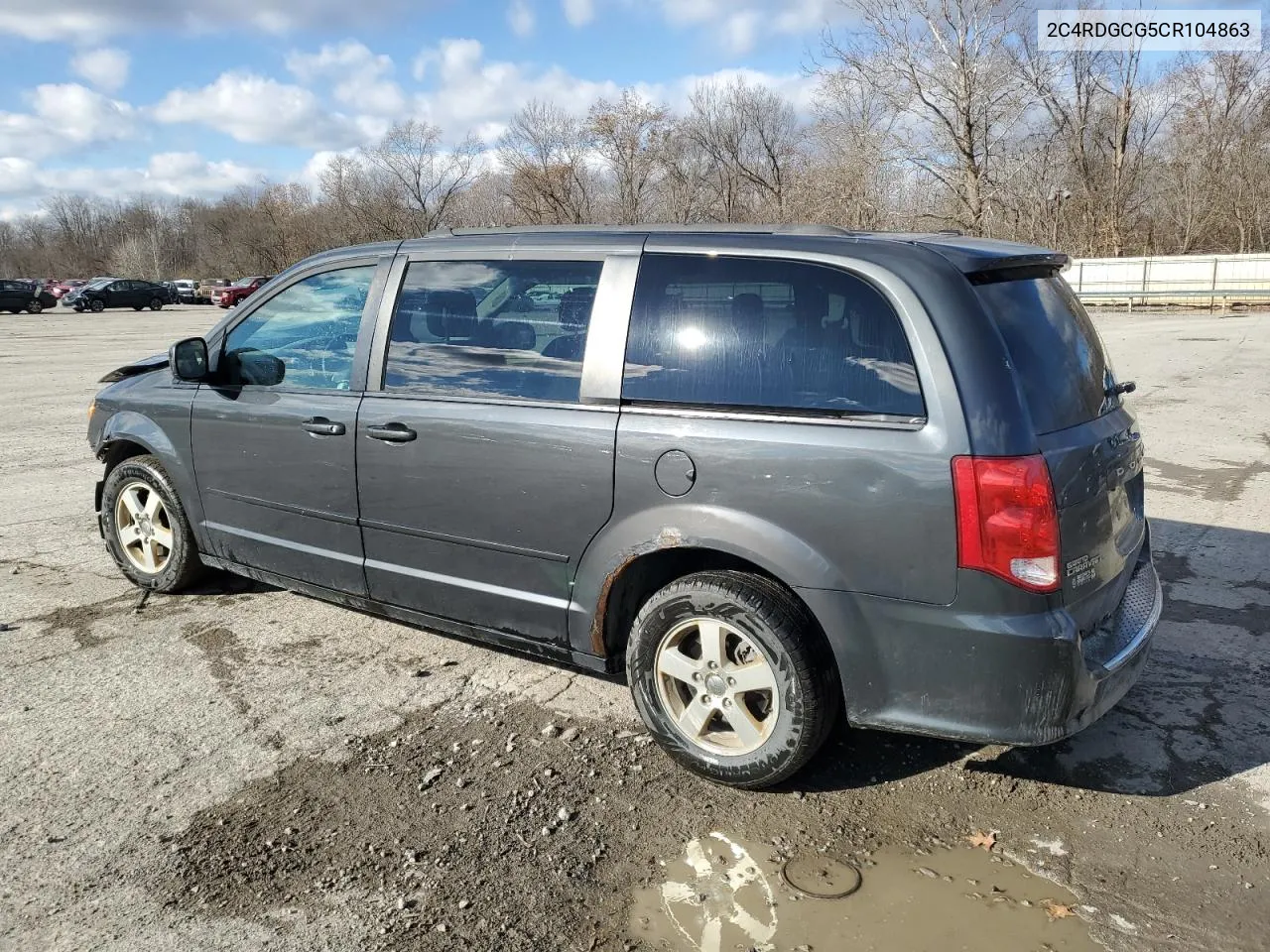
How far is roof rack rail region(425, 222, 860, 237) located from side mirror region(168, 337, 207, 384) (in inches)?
53.9

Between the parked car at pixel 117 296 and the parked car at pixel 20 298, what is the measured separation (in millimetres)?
2061

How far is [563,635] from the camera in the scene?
362 centimetres

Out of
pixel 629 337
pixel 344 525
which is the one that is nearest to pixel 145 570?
pixel 344 525

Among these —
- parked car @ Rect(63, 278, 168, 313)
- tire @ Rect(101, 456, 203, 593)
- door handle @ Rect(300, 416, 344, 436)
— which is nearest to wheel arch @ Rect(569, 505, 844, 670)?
door handle @ Rect(300, 416, 344, 436)

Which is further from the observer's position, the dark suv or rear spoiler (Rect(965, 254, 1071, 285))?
rear spoiler (Rect(965, 254, 1071, 285))

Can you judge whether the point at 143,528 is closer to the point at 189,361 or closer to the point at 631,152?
the point at 189,361

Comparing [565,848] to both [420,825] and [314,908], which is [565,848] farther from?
[314,908]

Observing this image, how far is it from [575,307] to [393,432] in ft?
3.10

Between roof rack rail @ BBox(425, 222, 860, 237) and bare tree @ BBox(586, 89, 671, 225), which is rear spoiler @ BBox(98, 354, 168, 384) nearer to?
roof rack rail @ BBox(425, 222, 860, 237)

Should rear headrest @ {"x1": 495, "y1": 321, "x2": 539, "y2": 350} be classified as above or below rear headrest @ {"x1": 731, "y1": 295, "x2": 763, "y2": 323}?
below

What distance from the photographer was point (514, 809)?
3170 mm

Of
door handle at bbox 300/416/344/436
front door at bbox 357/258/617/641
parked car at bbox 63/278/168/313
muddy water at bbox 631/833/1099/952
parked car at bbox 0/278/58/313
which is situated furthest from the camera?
parked car at bbox 63/278/168/313

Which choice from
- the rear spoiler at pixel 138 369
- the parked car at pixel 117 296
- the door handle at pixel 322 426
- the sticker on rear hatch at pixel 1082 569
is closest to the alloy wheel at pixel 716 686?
the sticker on rear hatch at pixel 1082 569

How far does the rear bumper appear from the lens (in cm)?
280
